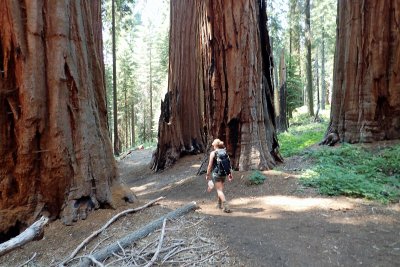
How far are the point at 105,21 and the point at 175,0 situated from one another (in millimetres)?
11104

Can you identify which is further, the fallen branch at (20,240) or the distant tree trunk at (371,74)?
the distant tree trunk at (371,74)

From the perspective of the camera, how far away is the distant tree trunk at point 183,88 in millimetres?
12812

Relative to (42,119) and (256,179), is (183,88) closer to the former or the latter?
(256,179)

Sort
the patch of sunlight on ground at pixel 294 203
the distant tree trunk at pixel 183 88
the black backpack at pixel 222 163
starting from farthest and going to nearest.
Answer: the distant tree trunk at pixel 183 88, the black backpack at pixel 222 163, the patch of sunlight on ground at pixel 294 203

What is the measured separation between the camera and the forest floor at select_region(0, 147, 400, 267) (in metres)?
4.11

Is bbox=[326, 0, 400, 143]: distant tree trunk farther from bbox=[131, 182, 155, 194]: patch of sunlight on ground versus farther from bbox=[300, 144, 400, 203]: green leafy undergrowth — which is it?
bbox=[131, 182, 155, 194]: patch of sunlight on ground

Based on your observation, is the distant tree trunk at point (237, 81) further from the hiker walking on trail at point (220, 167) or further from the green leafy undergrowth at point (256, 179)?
the hiker walking on trail at point (220, 167)

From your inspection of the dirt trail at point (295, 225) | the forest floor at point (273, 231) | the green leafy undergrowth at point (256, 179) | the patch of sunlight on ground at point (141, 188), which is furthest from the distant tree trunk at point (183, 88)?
the forest floor at point (273, 231)

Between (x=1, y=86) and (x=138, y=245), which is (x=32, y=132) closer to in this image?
(x=1, y=86)

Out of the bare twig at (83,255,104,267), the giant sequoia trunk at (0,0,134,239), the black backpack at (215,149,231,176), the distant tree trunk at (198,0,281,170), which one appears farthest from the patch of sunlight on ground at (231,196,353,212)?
the bare twig at (83,255,104,267)

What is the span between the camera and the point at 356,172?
737 cm

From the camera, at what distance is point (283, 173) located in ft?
25.5

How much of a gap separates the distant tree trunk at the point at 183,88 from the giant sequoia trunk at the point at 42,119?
705 centimetres

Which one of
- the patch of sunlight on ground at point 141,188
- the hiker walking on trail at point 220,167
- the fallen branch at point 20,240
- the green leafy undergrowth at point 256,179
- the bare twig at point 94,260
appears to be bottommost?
the patch of sunlight on ground at point 141,188
